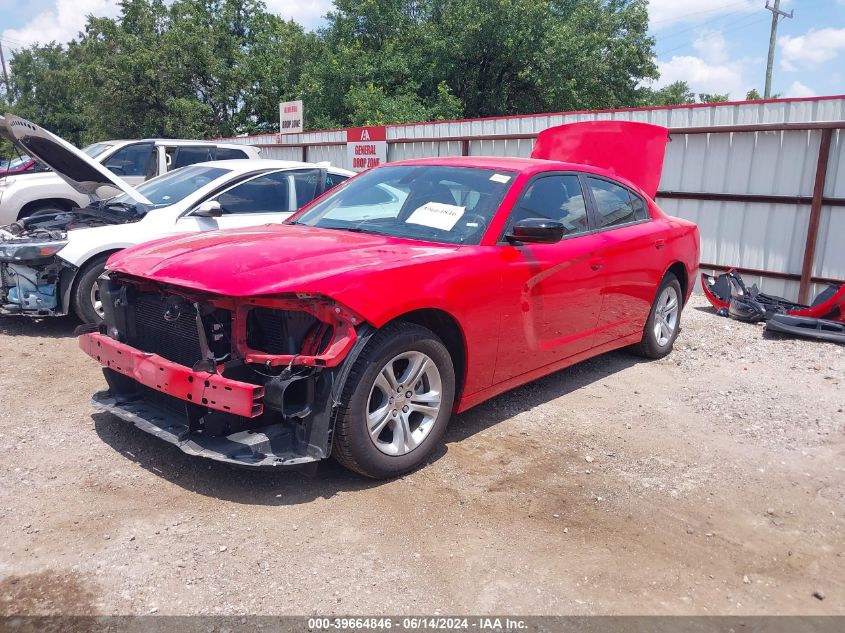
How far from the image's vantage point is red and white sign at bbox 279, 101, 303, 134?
59.1ft

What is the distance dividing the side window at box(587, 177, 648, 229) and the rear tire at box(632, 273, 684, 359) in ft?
2.33

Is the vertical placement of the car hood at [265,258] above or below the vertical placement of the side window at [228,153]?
below

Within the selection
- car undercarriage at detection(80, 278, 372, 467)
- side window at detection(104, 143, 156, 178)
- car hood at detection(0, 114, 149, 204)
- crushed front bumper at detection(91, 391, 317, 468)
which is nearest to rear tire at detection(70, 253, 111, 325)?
car hood at detection(0, 114, 149, 204)

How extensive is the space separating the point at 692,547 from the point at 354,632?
1.66 meters

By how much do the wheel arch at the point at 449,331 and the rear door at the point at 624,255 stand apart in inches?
61.4


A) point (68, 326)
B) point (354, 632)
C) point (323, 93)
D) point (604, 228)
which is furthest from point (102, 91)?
point (354, 632)

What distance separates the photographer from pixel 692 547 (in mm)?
3271

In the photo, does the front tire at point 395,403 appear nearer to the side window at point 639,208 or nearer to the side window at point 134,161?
the side window at point 639,208

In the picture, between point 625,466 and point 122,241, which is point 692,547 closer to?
Result: point 625,466

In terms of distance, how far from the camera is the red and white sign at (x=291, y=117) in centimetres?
1801

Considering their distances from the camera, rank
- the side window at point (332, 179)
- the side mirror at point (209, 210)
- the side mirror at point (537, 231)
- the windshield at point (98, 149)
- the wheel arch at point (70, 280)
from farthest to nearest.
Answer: the windshield at point (98, 149)
the side window at point (332, 179)
the side mirror at point (209, 210)
the wheel arch at point (70, 280)
the side mirror at point (537, 231)

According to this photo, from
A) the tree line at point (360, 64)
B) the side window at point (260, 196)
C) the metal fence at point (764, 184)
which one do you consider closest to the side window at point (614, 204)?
the side window at point (260, 196)

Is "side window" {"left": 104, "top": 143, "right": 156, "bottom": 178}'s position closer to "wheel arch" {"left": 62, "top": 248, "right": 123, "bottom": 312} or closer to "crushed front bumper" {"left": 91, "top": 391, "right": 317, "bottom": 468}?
"wheel arch" {"left": 62, "top": 248, "right": 123, "bottom": 312}

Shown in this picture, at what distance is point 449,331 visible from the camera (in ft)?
13.2
